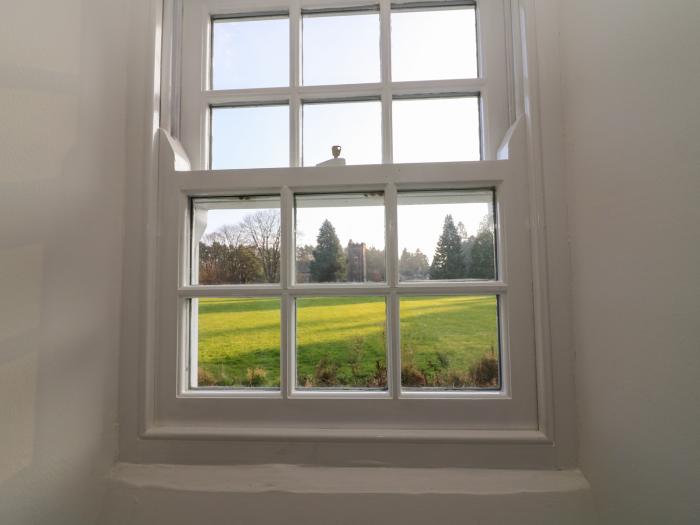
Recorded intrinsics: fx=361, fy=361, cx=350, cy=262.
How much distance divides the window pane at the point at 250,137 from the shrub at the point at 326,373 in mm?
481

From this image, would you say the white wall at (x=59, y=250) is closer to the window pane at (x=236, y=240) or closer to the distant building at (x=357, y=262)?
the window pane at (x=236, y=240)

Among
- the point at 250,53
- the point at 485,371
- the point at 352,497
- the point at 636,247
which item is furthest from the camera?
the point at 250,53

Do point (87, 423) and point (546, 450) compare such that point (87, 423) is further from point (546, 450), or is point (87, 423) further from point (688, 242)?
point (688, 242)

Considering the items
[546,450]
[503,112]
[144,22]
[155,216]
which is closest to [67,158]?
[155,216]

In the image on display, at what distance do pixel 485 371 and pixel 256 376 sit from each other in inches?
20.5

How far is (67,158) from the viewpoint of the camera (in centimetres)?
64

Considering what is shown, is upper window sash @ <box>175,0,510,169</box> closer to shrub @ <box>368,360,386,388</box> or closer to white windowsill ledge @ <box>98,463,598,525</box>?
shrub @ <box>368,360,386,388</box>

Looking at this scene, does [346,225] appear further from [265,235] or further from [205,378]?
[205,378]

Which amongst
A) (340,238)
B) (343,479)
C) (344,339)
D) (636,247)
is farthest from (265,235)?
(636,247)

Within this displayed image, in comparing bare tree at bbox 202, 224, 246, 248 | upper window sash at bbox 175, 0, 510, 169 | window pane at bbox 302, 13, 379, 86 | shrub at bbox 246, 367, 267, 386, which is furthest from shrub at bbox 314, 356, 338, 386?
window pane at bbox 302, 13, 379, 86

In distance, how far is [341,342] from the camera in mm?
832

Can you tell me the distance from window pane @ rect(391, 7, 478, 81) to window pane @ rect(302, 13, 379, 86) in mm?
54

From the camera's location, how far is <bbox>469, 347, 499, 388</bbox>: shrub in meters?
0.80

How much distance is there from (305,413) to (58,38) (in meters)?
0.84
